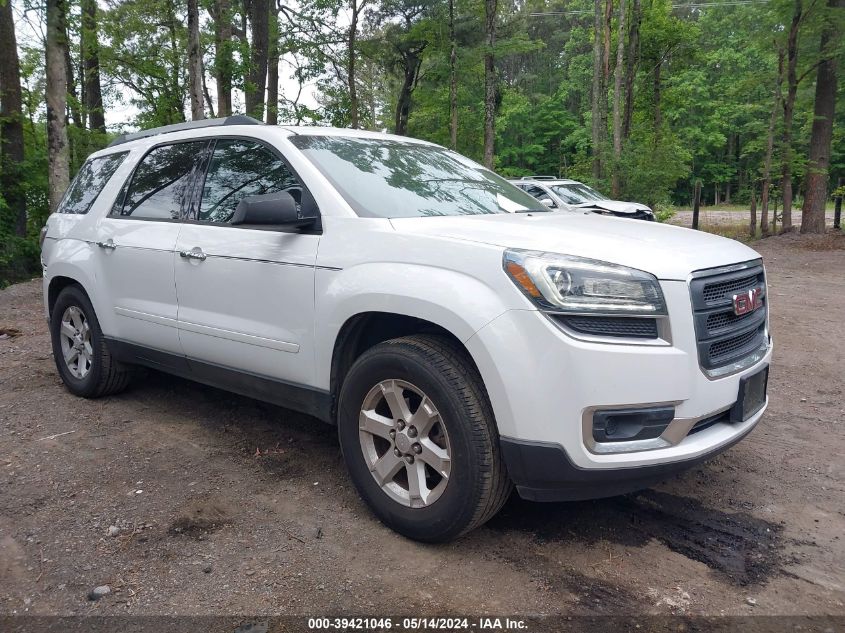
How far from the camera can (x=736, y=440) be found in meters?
2.92

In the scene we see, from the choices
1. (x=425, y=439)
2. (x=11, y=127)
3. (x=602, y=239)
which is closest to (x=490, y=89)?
(x=11, y=127)

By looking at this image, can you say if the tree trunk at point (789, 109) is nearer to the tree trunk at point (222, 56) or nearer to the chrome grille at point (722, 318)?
the tree trunk at point (222, 56)

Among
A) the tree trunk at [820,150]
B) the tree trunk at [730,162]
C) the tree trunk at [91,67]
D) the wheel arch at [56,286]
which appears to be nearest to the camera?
the wheel arch at [56,286]

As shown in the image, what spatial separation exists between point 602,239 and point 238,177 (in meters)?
2.18

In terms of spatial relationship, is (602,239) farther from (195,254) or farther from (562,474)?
(195,254)

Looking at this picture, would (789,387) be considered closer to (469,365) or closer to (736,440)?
(736,440)

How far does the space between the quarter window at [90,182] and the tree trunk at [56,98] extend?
23.3 ft

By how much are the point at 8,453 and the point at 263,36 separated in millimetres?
15972

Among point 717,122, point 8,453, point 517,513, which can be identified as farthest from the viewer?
point 717,122

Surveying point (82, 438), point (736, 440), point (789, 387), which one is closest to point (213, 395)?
point (82, 438)

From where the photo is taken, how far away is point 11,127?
13812 mm

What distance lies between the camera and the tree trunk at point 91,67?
15992mm

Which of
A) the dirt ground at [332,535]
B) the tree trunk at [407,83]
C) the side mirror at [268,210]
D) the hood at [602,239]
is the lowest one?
the dirt ground at [332,535]

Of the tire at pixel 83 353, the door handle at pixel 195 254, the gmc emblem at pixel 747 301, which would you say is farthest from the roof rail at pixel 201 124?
the gmc emblem at pixel 747 301
